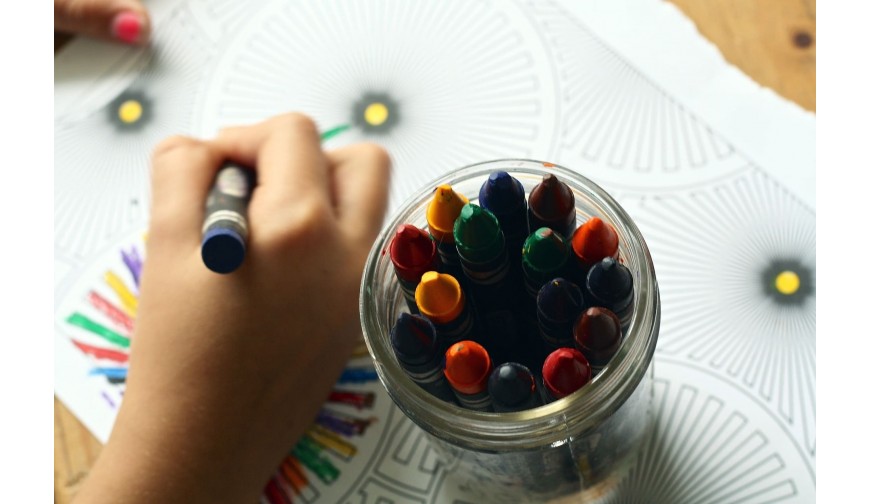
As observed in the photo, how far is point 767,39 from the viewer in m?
0.54

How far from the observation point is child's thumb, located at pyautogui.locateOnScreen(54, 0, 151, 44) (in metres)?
0.59

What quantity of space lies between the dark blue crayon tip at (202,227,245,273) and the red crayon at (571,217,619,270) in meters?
0.19

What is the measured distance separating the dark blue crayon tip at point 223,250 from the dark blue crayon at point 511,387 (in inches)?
7.2

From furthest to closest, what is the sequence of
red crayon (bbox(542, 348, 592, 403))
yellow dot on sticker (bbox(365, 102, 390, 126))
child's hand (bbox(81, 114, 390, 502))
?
yellow dot on sticker (bbox(365, 102, 390, 126)), child's hand (bbox(81, 114, 390, 502)), red crayon (bbox(542, 348, 592, 403))

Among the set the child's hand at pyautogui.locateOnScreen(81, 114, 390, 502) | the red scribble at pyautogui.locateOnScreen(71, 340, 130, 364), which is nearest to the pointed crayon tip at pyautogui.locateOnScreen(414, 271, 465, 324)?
the child's hand at pyautogui.locateOnScreen(81, 114, 390, 502)

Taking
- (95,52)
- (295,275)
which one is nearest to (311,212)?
(295,275)

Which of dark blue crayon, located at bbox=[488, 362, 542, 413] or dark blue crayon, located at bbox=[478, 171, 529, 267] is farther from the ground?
dark blue crayon, located at bbox=[478, 171, 529, 267]

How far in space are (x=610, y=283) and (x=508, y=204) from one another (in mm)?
54

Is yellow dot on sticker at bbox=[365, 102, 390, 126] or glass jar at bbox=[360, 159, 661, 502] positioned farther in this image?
yellow dot on sticker at bbox=[365, 102, 390, 126]

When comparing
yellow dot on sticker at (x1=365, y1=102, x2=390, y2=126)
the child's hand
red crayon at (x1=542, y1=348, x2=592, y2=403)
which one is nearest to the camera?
red crayon at (x1=542, y1=348, x2=592, y2=403)

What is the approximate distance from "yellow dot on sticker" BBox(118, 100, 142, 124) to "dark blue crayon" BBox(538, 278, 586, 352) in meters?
0.38

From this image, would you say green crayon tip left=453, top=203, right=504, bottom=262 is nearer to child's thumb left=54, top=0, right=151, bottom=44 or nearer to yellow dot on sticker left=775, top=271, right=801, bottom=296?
yellow dot on sticker left=775, top=271, right=801, bottom=296

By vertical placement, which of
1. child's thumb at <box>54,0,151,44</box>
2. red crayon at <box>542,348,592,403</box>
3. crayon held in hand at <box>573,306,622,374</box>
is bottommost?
red crayon at <box>542,348,592,403</box>

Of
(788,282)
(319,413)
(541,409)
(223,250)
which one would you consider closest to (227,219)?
(223,250)
